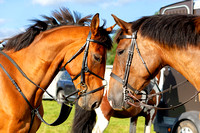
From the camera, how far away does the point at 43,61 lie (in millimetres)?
3258

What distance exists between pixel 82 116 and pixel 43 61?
2254mm

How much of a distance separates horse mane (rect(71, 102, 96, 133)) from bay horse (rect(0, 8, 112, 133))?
1.83m

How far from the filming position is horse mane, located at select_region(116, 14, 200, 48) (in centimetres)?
264

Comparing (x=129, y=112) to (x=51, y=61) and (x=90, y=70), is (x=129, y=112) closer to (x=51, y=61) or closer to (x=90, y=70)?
(x=90, y=70)

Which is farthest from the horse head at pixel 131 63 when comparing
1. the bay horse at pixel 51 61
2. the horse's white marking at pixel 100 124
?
the horse's white marking at pixel 100 124

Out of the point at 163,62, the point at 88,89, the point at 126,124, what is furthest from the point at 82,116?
the point at 126,124

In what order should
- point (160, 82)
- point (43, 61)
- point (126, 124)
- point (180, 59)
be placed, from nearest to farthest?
point (180, 59) → point (43, 61) → point (160, 82) → point (126, 124)

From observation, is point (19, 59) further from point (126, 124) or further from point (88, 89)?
point (126, 124)

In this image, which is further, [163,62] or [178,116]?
[178,116]

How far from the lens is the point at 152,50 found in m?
2.85

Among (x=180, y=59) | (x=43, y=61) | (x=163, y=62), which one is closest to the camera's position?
(x=180, y=59)

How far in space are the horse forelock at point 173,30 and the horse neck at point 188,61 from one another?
0.07 metres

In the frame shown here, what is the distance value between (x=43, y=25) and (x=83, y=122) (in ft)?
7.98

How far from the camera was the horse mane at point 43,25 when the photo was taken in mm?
3373
